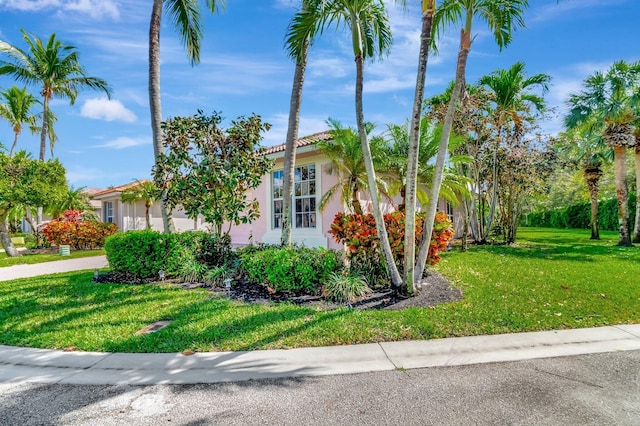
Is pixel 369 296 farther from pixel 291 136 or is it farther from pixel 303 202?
pixel 303 202

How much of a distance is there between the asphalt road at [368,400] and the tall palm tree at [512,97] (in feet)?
39.1

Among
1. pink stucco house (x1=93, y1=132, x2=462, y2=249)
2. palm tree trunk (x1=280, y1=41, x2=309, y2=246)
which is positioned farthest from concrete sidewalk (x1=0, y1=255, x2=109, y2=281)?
palm tree trunk (x1=280, y1=41, x2=309, y2=246)

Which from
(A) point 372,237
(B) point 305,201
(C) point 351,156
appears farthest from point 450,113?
(B) point 305,201

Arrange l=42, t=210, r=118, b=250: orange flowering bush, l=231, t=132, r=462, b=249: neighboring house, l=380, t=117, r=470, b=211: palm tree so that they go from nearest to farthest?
l=380, t=117, r=470, b=211: palm tree, l=231, t=132, r=462, b=249: neighboring house, l=42, t=210, r=118, b=250: orange flowering bush

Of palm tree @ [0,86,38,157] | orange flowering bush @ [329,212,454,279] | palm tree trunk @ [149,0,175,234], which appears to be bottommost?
orange flowering bush @ [329,212,454,279]

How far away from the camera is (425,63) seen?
5.87 meters

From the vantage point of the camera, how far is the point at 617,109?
1391 cm

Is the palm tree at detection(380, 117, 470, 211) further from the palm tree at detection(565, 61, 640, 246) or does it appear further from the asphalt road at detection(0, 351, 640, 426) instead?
the palm tree at detection(565, 61, 640, 246)

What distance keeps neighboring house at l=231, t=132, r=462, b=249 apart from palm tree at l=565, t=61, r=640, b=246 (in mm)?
10206

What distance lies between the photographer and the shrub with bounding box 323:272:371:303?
6.28 m

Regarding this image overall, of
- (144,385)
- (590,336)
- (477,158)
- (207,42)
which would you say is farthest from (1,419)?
(477,158)

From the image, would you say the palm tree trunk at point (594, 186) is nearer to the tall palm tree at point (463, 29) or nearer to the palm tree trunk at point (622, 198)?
the palm tree trunk at point (622, 198)

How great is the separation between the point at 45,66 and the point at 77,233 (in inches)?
387

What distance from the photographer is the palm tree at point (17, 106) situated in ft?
76.7
